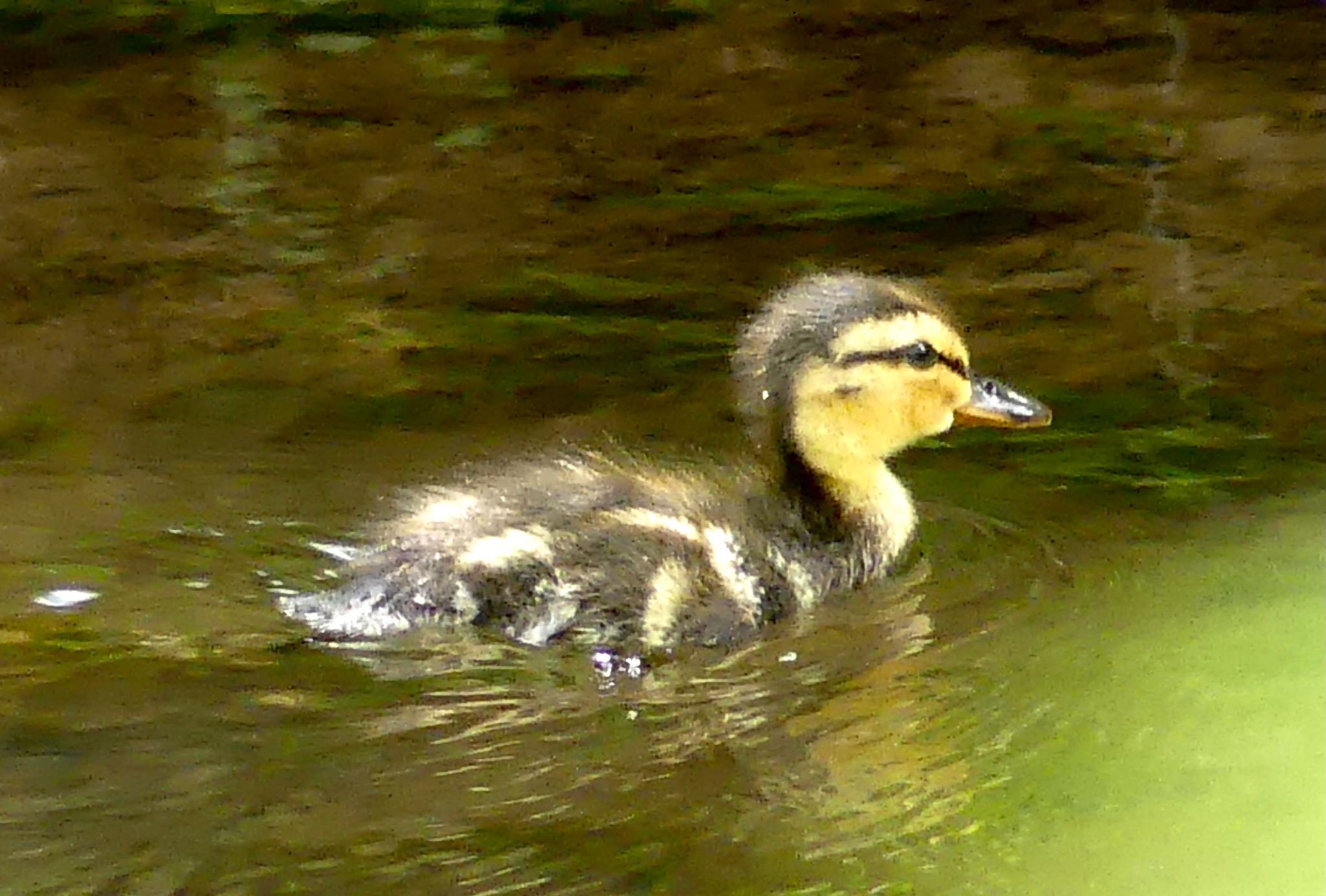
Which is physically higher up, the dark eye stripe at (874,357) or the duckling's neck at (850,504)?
the dark eye stripe at (874,357)

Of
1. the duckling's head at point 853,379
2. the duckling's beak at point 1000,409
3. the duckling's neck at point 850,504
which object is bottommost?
the duckling's neck at point 850,504

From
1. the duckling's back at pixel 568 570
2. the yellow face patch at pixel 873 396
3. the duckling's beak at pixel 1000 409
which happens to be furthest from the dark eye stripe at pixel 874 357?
the duckling's back at pixel 568 570

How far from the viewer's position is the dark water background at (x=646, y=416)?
2.30 m

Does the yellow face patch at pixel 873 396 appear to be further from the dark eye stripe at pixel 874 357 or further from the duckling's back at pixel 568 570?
the duckling's back at pixel 568 570

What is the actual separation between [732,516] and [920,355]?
38 cm

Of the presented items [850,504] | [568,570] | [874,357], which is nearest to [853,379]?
[874,357]

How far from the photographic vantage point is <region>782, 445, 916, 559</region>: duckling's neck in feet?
10.2

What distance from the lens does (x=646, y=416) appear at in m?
3.55

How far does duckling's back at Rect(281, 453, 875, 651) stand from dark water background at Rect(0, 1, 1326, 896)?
0.22 ft

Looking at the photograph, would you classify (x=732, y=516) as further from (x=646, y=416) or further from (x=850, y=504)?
(x=646, y=416)

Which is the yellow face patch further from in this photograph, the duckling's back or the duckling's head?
the duckling's back

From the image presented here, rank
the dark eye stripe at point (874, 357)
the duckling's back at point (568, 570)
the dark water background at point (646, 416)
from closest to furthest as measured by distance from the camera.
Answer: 1. the dark water background at point (646, 416)
2. the duckling's back at point (568, 570)
3. the dark eye stripe at point (874, 357)

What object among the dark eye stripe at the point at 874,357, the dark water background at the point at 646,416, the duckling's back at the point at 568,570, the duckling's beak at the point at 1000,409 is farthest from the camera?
the duckling's beak at the point at 1000,409

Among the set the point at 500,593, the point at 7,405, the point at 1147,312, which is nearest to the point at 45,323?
the point at 7,405
